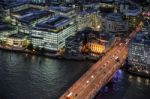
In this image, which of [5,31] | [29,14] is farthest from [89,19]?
[5,31]

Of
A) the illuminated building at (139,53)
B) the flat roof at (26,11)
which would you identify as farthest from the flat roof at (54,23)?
the illuminated building at (139,53)

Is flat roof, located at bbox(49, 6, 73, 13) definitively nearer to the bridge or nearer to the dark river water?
the bridge

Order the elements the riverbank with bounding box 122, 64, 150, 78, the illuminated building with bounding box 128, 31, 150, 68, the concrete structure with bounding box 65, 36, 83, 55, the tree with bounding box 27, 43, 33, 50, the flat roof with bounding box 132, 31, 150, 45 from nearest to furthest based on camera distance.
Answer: the riverbank with bounding box 122, 64, 150, 78
the illuminated building with bounding box 128, 31, 150, 68
the flat roof with bounding box 132, 31, 150, 45
the concrete structure with bounding box 65, 36, 83, 55
the tree with bounding box 27, 43, 33, 50

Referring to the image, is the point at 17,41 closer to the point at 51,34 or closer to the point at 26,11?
the point at 51,34

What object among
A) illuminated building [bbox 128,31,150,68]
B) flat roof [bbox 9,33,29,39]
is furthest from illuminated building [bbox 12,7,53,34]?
A: illuminated building [bbox 128,31,150,68]

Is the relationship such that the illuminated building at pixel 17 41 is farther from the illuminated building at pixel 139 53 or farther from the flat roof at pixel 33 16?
the illuminated building at pixel 139 53

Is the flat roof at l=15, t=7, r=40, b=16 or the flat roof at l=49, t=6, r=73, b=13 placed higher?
the flat roof at l=49, t=6, r=73, b=13

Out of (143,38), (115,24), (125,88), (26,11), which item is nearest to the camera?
(125,88)
